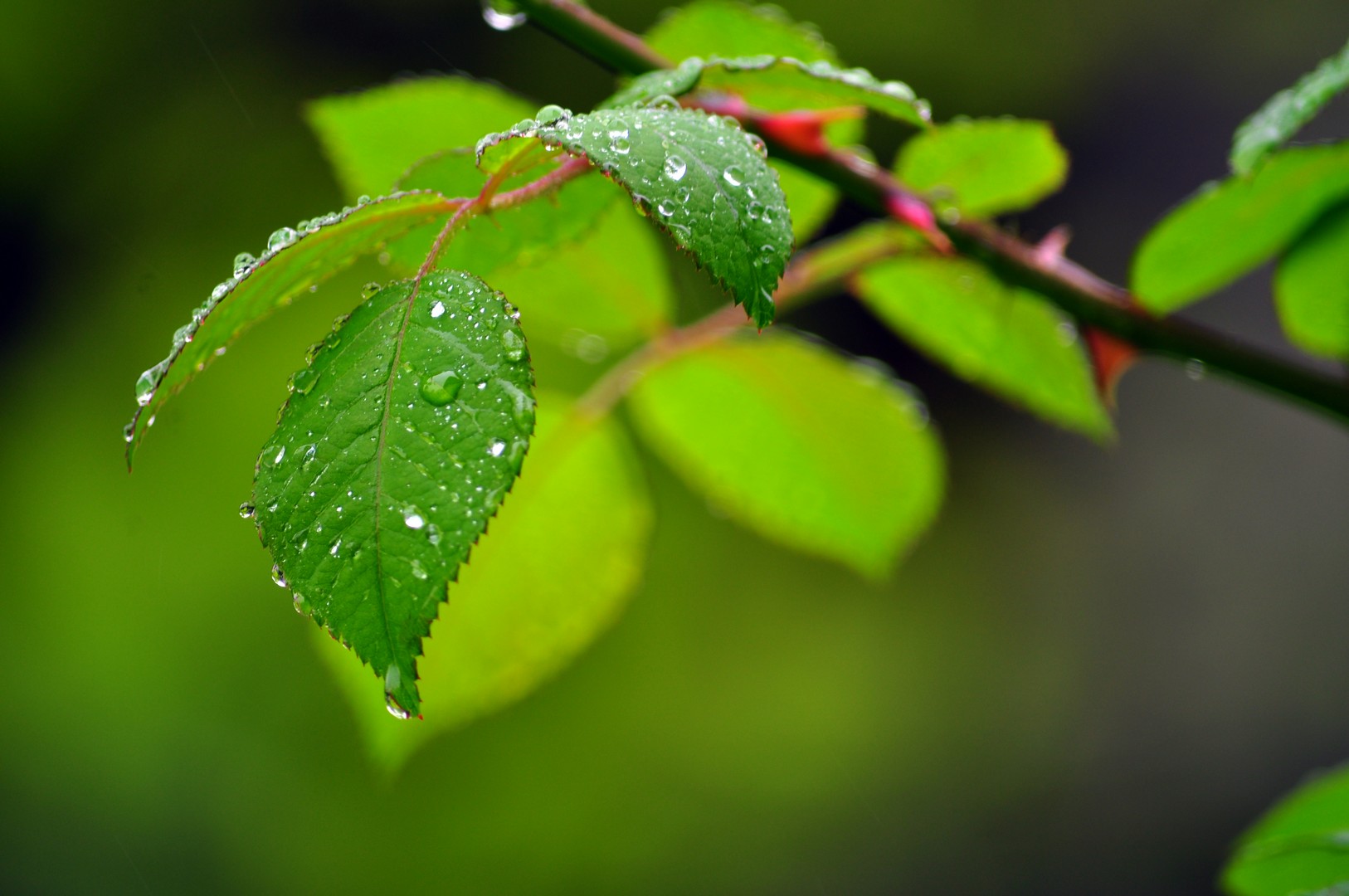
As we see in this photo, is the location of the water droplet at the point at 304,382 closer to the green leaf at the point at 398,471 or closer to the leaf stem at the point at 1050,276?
the green leaf at the point at 398,471

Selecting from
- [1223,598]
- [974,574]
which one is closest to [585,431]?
[974,574]

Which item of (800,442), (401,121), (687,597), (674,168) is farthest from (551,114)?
(687,597)

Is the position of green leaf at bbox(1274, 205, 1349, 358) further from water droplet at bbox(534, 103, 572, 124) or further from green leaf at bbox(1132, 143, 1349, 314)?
water droplet at bbox(534, 103, 572, 124)

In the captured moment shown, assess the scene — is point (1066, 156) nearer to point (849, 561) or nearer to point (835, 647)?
point (849, 561)

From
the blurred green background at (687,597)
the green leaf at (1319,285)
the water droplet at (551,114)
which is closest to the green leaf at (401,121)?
the water droplet at (551,114)

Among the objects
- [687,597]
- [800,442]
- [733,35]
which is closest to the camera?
[733,35]

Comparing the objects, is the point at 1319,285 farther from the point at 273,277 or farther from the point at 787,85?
the point at 273,277
